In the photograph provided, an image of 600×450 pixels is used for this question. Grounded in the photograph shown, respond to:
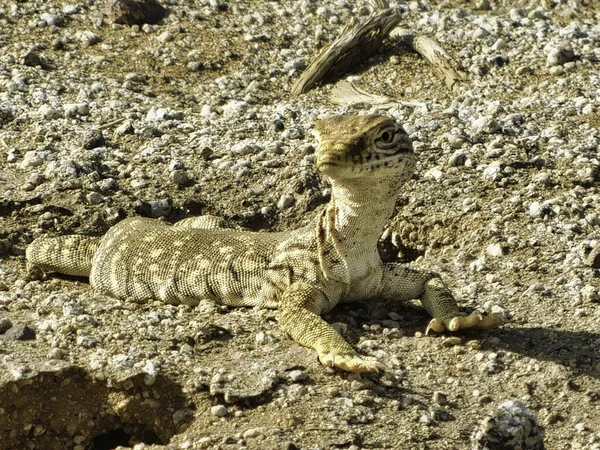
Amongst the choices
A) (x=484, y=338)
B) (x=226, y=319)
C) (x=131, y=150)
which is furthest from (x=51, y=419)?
(x=131, y=150)

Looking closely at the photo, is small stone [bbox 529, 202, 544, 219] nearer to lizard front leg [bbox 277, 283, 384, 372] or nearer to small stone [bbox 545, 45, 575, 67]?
lizard front leg [bbox 277, 283, 384, 372]

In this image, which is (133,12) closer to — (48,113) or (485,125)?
(48,113)

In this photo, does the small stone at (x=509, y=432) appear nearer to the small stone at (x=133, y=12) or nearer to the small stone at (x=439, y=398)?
the small stone at (x=439, y=398)

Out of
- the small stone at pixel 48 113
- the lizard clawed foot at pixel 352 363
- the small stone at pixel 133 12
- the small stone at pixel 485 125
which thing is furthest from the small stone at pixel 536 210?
the small stone at pixel 133 12

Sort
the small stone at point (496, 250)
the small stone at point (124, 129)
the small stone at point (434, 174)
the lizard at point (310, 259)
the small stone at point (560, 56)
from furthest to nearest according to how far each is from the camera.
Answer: the small stone at point (560, 56) < the small stone at point (124, 129) < the small stone at point (434, 174) < the small stone at point (496, 250) < the lizard at point (310, 259)

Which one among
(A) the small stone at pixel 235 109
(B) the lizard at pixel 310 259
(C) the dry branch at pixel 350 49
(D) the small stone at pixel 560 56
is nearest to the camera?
(B) the lizard at pixel 310 259

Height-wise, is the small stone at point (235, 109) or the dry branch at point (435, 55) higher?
the dry branch at point (435, 55)

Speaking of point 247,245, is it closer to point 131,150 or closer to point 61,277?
point 61,277
